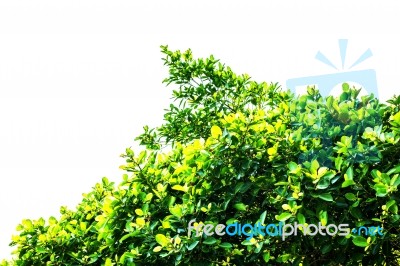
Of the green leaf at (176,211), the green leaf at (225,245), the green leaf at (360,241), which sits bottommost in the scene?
the green leaf at (360,241)

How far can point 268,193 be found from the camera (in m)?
3.95

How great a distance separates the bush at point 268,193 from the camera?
144 inches

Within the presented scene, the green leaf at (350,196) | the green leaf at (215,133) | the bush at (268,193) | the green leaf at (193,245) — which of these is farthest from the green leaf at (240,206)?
the green leaf at (350,196)

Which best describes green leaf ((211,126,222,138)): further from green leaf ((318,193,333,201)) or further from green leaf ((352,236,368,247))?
green leaf ((352,236,368,247))

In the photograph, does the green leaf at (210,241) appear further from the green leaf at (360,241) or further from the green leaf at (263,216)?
the green leaf at (360,241)

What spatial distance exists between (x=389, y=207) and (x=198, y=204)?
4.80 feet

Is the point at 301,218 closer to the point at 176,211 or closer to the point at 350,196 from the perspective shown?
the point at 350,196

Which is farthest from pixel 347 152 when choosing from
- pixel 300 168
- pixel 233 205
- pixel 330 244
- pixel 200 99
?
pixel 200 99

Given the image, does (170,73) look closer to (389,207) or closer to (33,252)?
(33,252)

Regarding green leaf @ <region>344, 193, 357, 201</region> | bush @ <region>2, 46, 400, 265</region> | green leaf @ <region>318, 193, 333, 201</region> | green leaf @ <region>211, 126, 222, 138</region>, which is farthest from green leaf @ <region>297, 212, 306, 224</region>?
green leaf @ <region>211, 126, 222, 138</region>

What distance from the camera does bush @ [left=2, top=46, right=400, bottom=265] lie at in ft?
12.0

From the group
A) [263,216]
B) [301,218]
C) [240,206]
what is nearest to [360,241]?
[301,218]

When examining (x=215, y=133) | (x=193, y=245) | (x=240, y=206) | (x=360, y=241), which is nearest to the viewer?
(x=360, y=241)

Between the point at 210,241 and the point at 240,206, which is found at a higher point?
the point at 240,206
